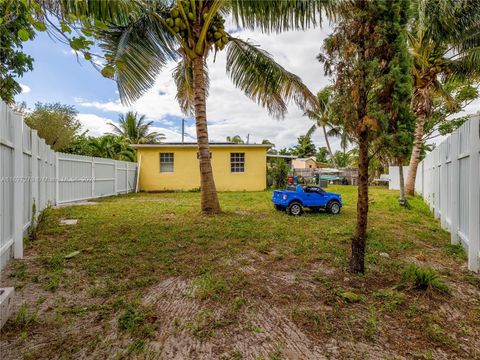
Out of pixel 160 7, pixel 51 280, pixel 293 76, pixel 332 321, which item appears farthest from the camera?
pixel 293 76

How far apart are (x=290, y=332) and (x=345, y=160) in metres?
43.0

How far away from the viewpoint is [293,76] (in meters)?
7.96

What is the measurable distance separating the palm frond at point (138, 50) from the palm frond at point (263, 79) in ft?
6.50

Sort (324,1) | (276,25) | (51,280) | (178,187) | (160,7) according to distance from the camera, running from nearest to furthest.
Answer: (51,280) → (324,1) → (276,25) → (160,7) → (178,187)

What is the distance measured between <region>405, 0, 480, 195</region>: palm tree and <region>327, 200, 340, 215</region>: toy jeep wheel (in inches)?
157

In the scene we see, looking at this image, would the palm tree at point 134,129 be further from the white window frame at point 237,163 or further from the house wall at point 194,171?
the white window frame at point 237,163

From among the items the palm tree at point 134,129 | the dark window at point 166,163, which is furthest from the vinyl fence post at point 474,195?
the palm tree at point 134,129

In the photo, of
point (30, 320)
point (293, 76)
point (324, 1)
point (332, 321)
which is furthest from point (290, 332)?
point (293, 76)

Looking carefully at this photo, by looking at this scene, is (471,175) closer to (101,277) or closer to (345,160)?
(101,277)

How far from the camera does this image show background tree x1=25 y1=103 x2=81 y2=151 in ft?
59.5

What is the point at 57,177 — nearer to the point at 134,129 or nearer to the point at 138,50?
the point at 138,50

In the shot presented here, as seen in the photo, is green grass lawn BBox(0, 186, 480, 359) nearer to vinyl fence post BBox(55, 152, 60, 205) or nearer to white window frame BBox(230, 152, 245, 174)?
vinyl fence post BBox(55, 152, 60, 205)

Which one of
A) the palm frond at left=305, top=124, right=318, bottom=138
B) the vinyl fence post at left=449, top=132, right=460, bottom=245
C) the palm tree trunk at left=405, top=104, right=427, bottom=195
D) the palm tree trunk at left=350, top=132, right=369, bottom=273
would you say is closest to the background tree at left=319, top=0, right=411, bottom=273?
the palm tree trunk at left=350, top=132, right=369, bottom=273

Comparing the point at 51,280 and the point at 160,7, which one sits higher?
the point at 160,7
